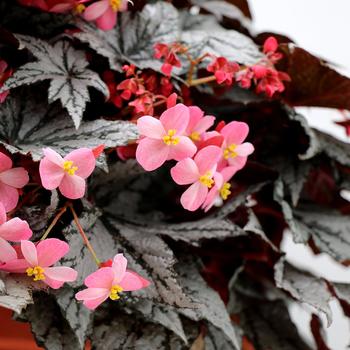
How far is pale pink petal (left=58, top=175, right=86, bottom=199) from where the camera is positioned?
608mm

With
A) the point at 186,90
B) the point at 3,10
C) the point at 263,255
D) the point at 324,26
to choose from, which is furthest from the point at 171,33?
the point at 324,26

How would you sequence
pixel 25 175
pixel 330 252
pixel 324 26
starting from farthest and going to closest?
pixel 324 26, pixel 330 252, pixel 25 175

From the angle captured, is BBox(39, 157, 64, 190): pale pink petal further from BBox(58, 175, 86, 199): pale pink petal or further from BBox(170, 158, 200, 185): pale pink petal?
BBox(170, 158, 200, 185): pale pink petal

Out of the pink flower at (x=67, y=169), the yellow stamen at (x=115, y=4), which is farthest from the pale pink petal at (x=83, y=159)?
the yellow stamen at (x=115, y=4)

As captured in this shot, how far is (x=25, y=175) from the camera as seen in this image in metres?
0.63

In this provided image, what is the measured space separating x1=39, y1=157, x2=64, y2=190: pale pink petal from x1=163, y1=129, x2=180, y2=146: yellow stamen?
0.10 metres

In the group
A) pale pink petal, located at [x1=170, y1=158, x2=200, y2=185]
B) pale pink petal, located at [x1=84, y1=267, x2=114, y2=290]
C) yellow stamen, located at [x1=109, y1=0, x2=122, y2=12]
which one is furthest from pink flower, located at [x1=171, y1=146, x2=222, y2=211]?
yellow stamen, located at [x1=109, y1=0, x2=122, y2=12]

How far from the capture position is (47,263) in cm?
60

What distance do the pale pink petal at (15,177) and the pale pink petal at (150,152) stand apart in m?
0.11

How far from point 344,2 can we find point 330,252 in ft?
2.84

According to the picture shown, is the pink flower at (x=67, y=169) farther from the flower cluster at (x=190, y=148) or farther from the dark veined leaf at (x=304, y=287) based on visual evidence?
the dark veined leaf at (x=304, y=287)

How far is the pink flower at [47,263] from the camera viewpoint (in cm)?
60

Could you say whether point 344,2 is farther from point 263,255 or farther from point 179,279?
point 179,279

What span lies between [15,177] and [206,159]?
0.61ft
